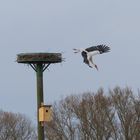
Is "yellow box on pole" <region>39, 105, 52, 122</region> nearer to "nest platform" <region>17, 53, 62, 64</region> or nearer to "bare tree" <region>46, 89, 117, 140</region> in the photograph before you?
"nest platform" <region>17, 53, 62, 64</region>

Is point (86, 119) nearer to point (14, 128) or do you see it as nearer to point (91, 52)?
point (14, 128)

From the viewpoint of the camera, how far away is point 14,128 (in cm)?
7594

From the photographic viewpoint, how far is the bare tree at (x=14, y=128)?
7519 cm

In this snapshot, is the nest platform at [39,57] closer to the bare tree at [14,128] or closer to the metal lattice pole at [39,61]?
the metal lattice pole at [39,61]

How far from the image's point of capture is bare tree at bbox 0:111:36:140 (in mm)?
75188

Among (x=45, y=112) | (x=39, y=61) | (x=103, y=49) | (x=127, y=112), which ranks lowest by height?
(x=45, y=112)

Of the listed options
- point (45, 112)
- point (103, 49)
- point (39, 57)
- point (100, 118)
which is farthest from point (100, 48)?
point (100, 118)

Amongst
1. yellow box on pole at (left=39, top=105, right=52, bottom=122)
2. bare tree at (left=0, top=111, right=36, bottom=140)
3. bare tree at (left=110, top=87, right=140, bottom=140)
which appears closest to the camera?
yellow box on pole at (left=39, top=105, right=52, bottom=122)

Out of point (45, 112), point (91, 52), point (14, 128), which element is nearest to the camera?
point (91, 52)

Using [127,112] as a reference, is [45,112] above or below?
below

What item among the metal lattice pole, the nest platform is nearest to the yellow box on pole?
the metal lattice pole

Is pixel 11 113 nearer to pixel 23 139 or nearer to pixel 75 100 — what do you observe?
pixel 23 139

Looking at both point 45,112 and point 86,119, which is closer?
point 45,112

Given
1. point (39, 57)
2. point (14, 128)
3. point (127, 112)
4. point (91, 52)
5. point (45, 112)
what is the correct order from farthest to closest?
point (14, 128) < point (127, 112) < point (39, 57) < point (45, 112) < point (91, 52)
